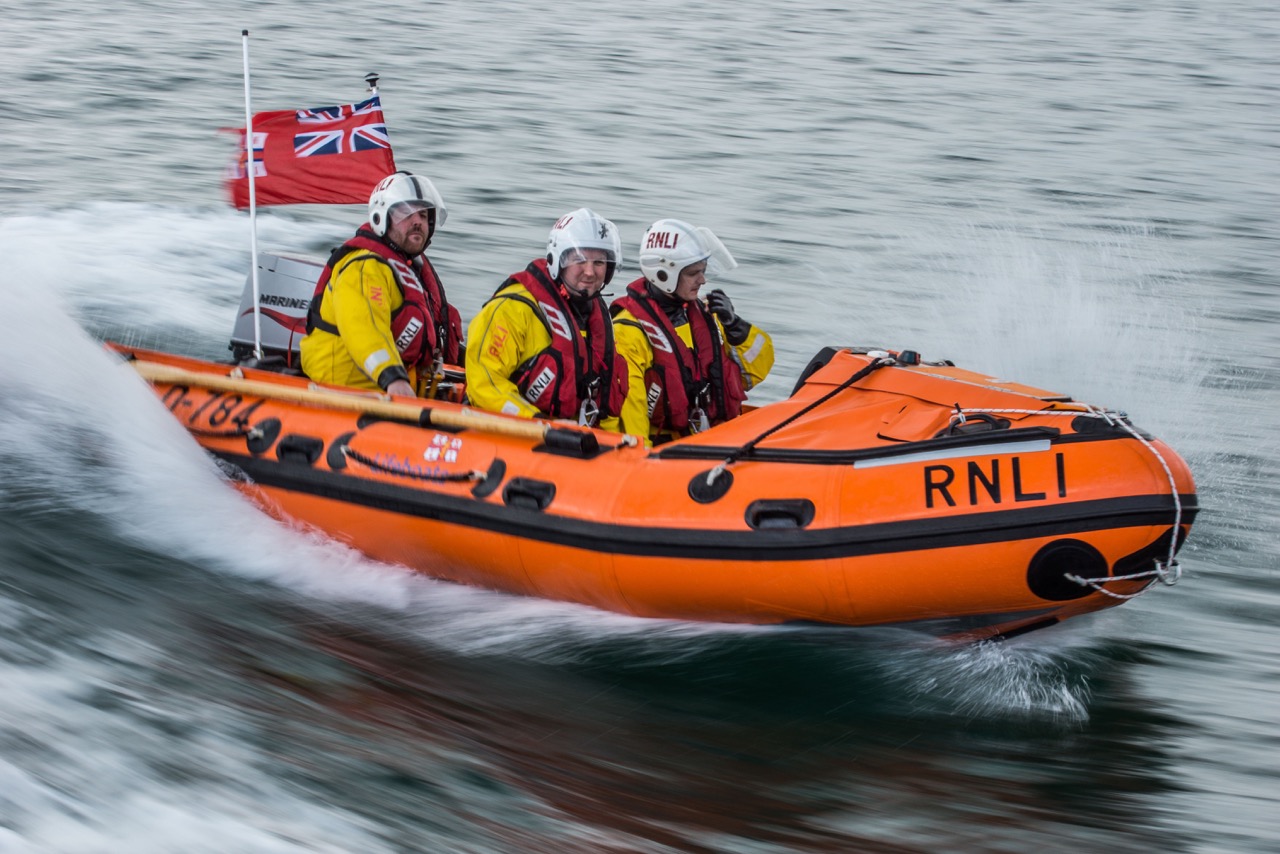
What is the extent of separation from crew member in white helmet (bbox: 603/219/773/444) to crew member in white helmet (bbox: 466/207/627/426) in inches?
4.8

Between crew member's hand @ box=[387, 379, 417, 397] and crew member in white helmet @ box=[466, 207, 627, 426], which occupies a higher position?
crew member in white helmet @ box=[466, 207, 627, 426]

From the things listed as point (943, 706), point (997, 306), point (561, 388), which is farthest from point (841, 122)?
point (943, 706)

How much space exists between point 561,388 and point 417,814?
6.65 ft

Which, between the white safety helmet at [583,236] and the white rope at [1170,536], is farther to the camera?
the white safety helmet at [583,236]

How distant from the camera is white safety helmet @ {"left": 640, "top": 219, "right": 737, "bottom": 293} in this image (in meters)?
5.37

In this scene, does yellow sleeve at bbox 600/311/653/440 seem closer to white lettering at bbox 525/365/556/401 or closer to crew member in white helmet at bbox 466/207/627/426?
crew member in white helmet at bbox 466/207/627/426

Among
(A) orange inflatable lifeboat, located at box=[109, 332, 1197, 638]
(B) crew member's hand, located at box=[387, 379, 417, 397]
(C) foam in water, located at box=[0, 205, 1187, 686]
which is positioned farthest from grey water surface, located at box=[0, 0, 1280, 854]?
(B) crew member's hand, located at box=[387, 379, 417, 397]

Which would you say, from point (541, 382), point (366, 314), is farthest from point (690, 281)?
point (366, 314)

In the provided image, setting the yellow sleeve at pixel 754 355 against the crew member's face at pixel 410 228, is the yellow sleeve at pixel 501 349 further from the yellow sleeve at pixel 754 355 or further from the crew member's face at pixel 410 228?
the yellow sleeve at pixel 754 355

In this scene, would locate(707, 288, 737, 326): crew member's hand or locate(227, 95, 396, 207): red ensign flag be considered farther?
locate(227, 95, 396, 207): red ensign flag

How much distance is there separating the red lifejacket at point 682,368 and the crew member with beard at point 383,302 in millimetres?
872

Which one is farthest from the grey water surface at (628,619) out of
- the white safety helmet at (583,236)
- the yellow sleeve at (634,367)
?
the white safety helmet at (583,236)

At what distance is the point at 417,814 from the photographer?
3865mm

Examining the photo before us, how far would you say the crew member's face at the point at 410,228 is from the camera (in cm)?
575
